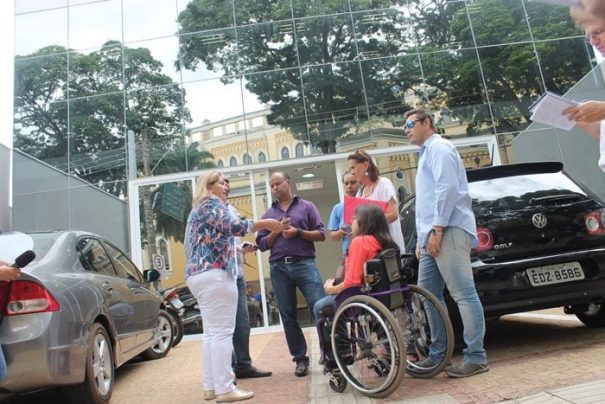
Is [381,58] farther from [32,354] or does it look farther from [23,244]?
[32,354]

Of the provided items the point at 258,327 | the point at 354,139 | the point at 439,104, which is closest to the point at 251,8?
the point at 354,139

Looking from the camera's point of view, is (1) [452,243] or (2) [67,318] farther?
(1) [452,243]

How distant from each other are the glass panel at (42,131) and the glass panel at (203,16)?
296cm

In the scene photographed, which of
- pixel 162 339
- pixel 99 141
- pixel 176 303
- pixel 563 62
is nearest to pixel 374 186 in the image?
pixel 162 339

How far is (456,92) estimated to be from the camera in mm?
9492

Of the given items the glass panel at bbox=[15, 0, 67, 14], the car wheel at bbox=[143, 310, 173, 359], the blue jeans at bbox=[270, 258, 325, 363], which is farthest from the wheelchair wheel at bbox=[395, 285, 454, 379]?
the glass panel at bbox=[15, 0, 67, 14]

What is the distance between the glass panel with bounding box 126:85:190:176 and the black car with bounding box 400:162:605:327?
6811 millimetres

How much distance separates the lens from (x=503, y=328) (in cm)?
528

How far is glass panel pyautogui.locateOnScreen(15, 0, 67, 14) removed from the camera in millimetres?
10305

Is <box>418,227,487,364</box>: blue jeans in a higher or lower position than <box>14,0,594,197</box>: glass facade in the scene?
lower

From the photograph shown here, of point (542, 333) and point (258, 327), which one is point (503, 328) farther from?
point (258, 327)

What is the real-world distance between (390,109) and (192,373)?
20.8 ft

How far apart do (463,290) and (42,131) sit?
359 inches

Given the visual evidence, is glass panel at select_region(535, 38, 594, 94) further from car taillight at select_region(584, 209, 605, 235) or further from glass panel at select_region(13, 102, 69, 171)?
glass panel at select_region(13, 102, 69, 171)
